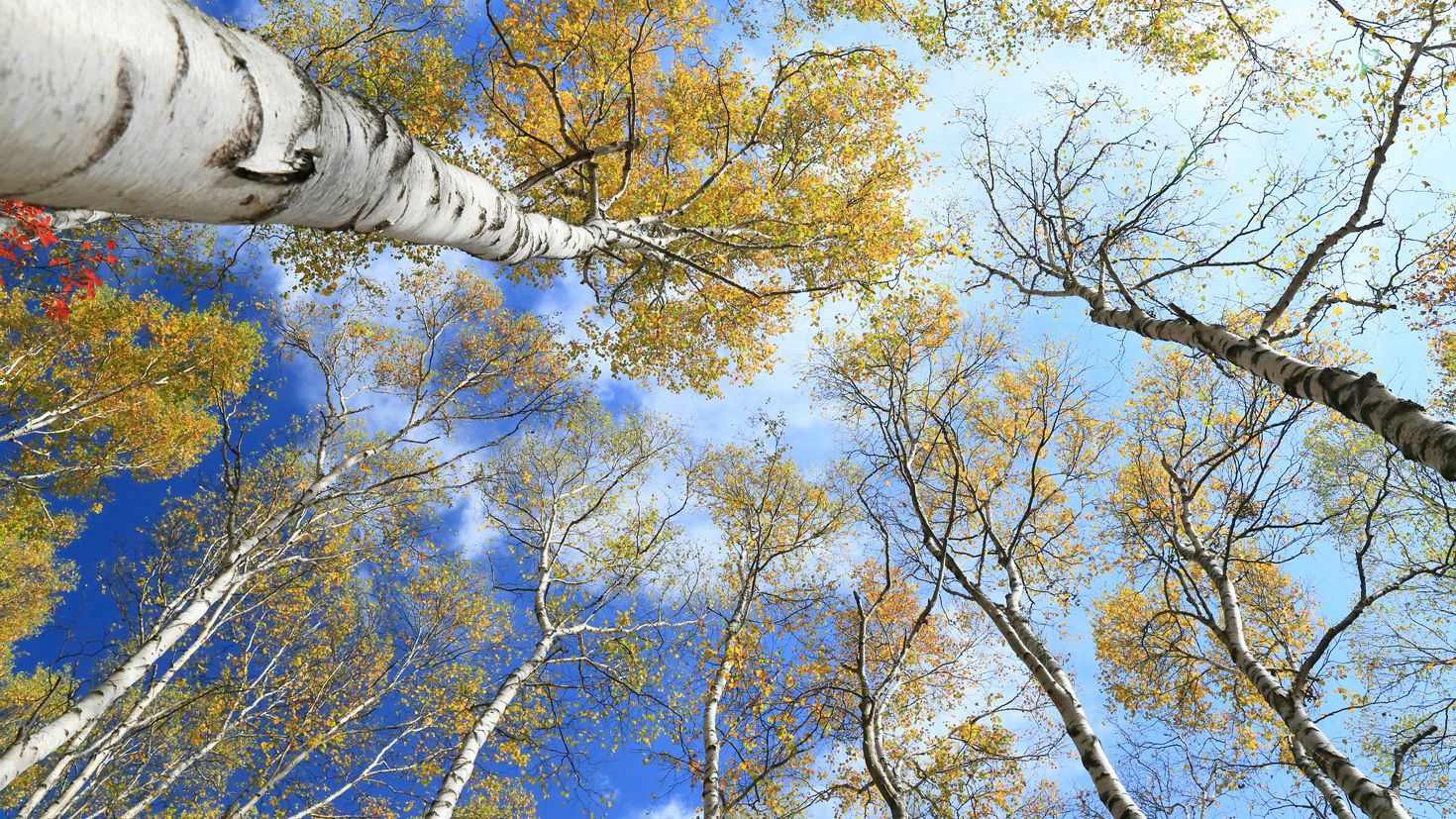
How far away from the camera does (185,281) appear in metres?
7.95

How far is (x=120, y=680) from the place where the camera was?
4691mm

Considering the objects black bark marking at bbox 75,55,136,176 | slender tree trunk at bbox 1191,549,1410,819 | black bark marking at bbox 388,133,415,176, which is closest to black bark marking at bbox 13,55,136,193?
black bark marking at bbox 75,55,136,176

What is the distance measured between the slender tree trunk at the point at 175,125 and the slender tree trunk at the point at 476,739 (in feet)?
16.7

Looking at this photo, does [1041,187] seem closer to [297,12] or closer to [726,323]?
[726,323]

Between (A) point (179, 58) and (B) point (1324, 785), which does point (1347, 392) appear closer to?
(B) point (1324, 785)

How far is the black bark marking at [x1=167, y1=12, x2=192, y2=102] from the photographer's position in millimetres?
829

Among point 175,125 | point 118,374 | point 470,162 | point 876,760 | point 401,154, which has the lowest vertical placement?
point 876,760

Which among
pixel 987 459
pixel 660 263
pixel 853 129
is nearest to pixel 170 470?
pixel 660 263

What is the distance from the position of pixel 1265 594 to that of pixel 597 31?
13651 millimetres

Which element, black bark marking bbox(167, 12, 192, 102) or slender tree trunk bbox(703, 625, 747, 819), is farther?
slender tree trunk bbox(703, 625, 747, 819)

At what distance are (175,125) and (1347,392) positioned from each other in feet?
15.3

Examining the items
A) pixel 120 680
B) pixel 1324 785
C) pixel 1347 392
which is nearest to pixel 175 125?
pixel 1347 392

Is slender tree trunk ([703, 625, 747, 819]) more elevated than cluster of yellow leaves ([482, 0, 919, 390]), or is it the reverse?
cluster of yellow leaves ([482, 0, 919, 390])

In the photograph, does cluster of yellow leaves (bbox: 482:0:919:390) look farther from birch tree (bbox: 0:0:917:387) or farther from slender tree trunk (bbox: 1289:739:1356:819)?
slender tree trunk (bbox: 1289:739:1356:819)
